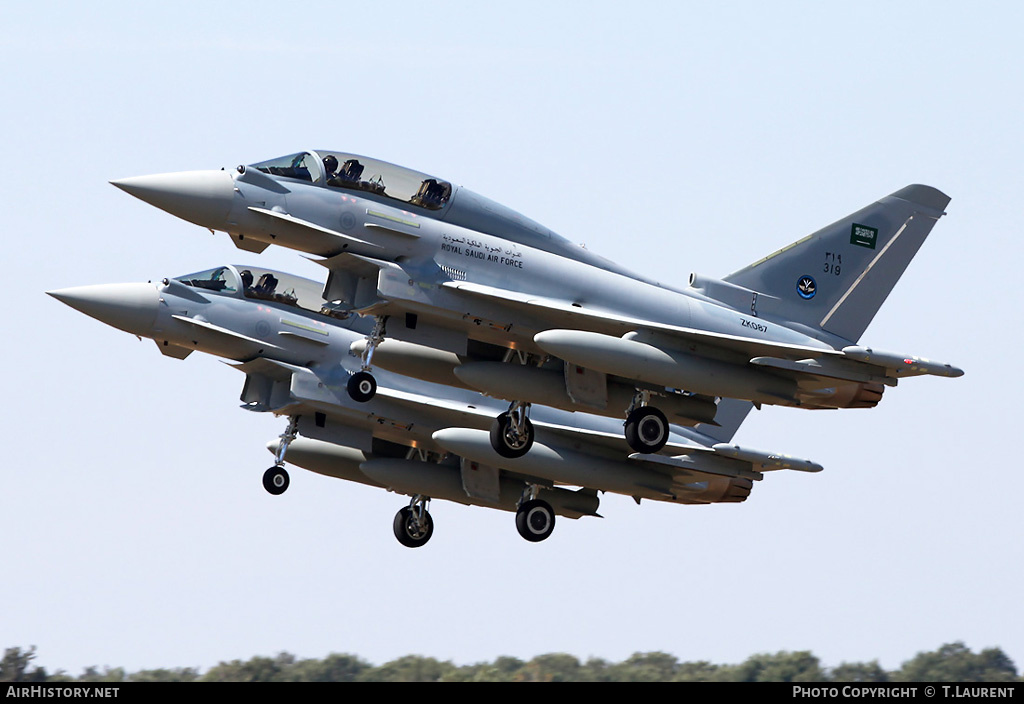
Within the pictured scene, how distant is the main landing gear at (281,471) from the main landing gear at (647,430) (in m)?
6.89

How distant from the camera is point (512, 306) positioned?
20359 mm

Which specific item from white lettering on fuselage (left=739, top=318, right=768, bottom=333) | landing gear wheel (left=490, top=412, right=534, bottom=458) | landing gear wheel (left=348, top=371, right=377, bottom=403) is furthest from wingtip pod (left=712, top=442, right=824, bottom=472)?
landing gear wheel (left=348, top=371, right=377, bottom=403)

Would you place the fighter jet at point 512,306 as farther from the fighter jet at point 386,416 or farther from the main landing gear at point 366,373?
the fighter jet at point 386,416

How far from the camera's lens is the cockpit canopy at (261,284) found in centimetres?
2477

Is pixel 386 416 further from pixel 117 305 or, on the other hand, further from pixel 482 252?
pixel 482 252

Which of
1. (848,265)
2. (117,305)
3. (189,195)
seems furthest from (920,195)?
(117,305)

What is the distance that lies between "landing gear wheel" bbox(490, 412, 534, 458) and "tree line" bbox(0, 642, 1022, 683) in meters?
3.17

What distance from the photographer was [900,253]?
23281mm

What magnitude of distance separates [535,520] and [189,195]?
848 centimetres

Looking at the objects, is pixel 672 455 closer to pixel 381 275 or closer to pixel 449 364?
pixel 449 364

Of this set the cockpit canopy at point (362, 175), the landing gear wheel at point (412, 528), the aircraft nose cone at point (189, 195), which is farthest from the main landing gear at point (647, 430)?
the landing gear wheel at point (412, 528)

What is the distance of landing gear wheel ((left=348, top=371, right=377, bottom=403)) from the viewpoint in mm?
20578

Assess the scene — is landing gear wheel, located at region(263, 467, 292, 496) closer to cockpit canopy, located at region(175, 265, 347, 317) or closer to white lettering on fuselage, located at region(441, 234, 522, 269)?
cockpit canopy, located at region(175, 265, 347, 317)
